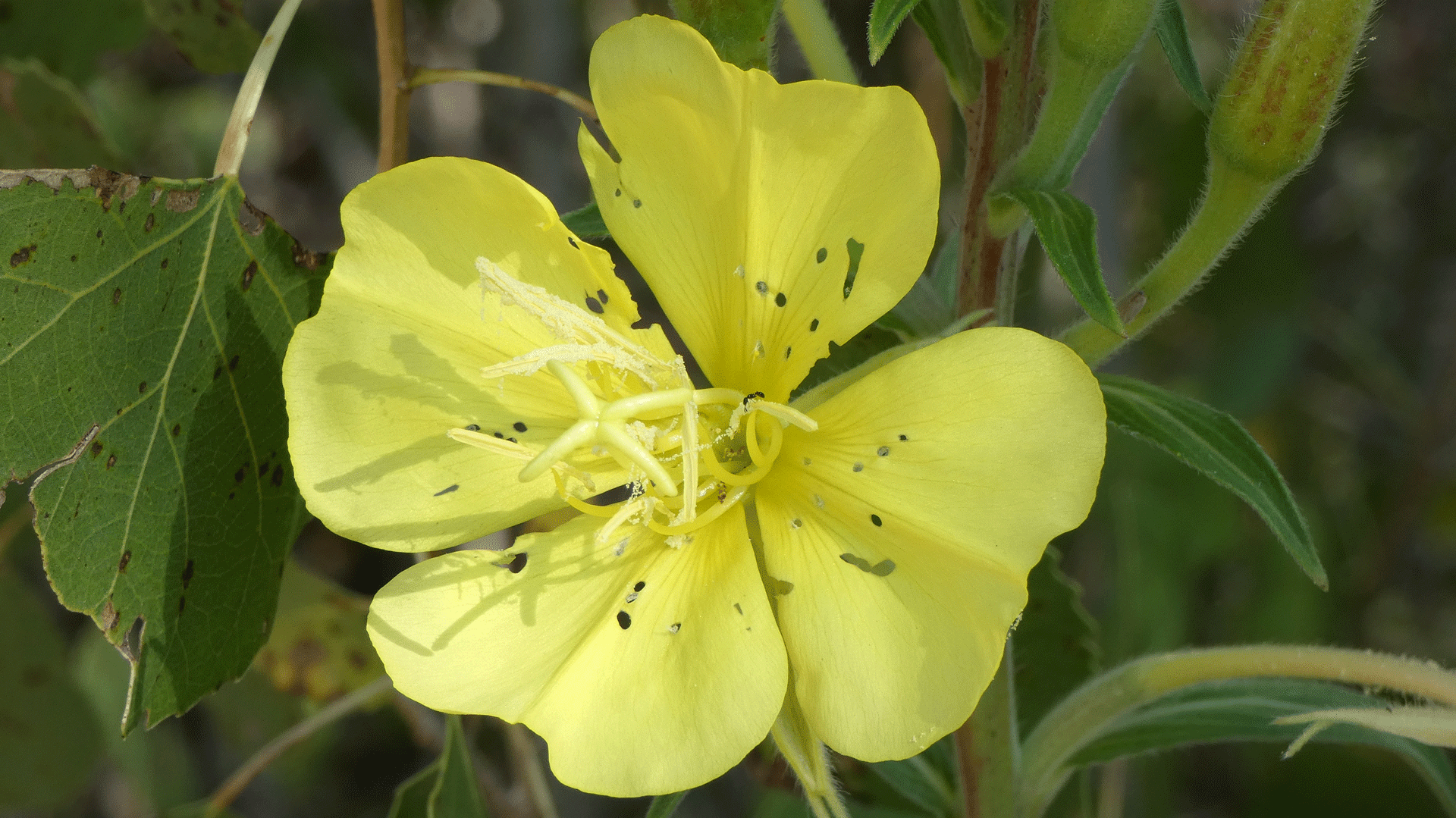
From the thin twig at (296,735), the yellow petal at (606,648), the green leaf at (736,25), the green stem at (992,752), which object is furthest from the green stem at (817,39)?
the thin twig at (296,735)

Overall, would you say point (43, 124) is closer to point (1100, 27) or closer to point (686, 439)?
point (686, 439)

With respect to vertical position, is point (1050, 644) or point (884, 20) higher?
point (884, 20)

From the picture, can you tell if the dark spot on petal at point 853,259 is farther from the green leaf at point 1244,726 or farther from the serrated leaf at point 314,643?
the serrated leaf at point 314,643

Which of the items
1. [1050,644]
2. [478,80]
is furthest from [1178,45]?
[1050,644]

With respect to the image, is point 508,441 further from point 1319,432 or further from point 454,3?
point 1319,432

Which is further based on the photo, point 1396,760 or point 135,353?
point 1396,760

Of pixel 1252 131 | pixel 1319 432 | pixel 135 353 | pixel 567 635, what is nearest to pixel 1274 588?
pixel 1319 432
